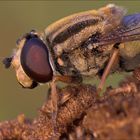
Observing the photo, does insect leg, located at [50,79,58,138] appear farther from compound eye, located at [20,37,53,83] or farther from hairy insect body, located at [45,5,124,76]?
hairy insect body, located at [45,5,124,76]

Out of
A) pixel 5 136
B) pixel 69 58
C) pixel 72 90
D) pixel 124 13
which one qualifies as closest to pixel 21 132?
pixel 5 136

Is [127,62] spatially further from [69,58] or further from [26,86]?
[26,86]

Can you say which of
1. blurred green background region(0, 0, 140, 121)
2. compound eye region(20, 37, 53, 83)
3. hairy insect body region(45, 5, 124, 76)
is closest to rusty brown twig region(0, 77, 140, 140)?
compound eye region(20, 37, 53, 83)

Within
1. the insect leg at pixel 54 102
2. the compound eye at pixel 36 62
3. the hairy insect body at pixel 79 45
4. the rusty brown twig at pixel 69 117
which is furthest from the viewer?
the hairy insect body at pixel 79 45

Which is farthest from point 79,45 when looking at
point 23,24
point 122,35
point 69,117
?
point 23,24

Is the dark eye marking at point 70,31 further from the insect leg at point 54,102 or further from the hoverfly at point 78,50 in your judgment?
the insect leg at point 54,102

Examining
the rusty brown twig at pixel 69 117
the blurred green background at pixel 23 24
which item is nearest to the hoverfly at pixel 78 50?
the rusty brown twig at pixel 69 117
